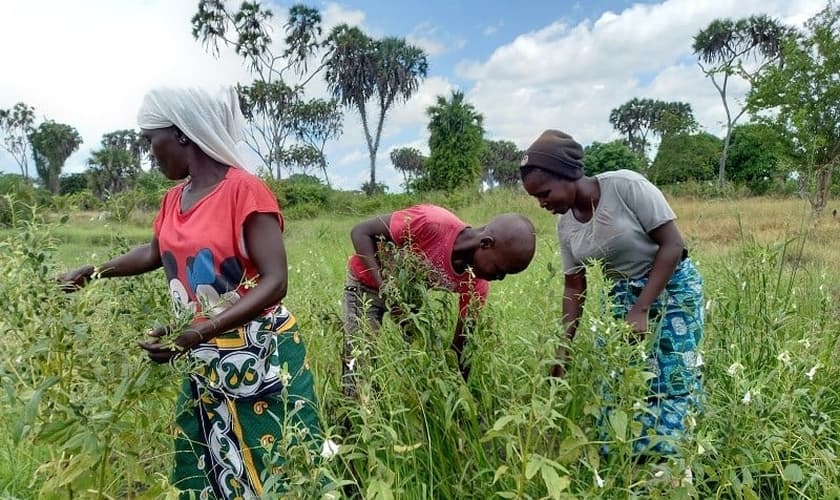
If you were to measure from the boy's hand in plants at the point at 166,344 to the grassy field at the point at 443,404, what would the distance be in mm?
44

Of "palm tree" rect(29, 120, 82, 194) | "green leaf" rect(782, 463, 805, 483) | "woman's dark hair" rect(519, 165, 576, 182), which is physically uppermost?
"palm tree" rect(29, 120, 82, 194)

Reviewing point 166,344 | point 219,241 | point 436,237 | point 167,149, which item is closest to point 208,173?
point 167,149

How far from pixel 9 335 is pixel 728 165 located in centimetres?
→ 3490

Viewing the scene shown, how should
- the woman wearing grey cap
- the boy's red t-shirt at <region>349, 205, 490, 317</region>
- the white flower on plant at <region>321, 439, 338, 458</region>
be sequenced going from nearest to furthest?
the white flower on plant at <region>321, 439, 338, 458</region> < the woman wearing grey cap < the boy's red t-shirt at <region>349, 205, 490, 317</region>

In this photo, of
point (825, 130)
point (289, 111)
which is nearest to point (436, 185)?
point (289, 111)

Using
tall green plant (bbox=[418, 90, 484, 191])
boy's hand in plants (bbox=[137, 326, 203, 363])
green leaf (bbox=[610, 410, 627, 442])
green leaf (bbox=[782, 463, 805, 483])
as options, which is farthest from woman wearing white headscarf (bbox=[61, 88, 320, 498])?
tall green plant (bbox=[418, 90, 484, 191])

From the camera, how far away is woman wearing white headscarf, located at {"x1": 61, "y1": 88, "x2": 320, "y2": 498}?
1.50 m

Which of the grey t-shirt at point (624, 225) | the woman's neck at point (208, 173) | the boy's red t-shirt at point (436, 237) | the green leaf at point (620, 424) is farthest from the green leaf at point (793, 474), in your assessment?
the woman's neck at point (208, 173)

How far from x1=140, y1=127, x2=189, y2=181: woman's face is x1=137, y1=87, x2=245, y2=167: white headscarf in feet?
0.06

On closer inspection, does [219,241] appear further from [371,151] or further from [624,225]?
[371,151]

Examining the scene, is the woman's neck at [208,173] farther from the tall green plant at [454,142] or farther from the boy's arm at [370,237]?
the tall green plant at [454,142]

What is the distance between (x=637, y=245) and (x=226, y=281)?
1356mm

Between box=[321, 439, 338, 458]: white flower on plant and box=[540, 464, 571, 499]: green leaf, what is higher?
box=[321, 439, 338, 458]: white flower on plant

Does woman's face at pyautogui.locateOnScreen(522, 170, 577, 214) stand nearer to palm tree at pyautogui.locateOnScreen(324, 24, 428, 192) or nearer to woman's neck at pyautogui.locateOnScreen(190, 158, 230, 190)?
woman's neck at pyautogui.locateOnScreen(190, 158, 230, 190)
